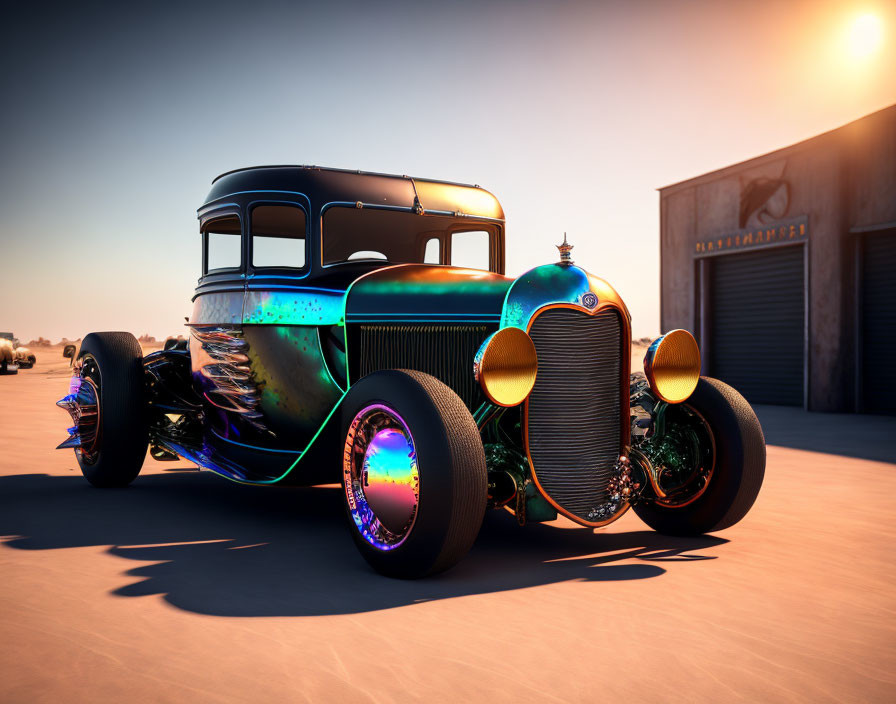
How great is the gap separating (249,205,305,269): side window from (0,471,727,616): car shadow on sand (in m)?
1.74

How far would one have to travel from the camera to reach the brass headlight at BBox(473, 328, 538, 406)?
3.74 metres

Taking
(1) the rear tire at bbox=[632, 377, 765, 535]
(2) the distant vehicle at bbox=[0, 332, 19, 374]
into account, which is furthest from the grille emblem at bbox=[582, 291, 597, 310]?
(2) the distant vehicle at bbox=[0, 332, 19, 374]

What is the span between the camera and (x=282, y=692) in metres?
2.42

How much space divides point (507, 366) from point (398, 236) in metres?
2.27

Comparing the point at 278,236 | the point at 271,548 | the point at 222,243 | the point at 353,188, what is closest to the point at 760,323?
the point at 353,188

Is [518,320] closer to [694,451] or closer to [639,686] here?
[694,451]

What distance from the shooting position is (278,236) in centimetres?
541

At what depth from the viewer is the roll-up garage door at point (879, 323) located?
13438mm

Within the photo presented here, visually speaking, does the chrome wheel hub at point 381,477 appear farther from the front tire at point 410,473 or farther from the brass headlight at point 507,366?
the brass headlight at point 507,366

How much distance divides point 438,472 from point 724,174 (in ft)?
49.7

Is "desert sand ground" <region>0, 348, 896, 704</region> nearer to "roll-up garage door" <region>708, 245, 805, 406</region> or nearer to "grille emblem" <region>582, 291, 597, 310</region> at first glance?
"grille emblem" <region>582, 291, 597, 310</region>

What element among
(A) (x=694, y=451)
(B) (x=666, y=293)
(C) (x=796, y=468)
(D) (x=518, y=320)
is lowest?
(C) (x=796, y=468)

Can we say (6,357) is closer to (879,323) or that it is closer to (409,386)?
(879,323)

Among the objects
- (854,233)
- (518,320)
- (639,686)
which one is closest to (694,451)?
(518,320)
